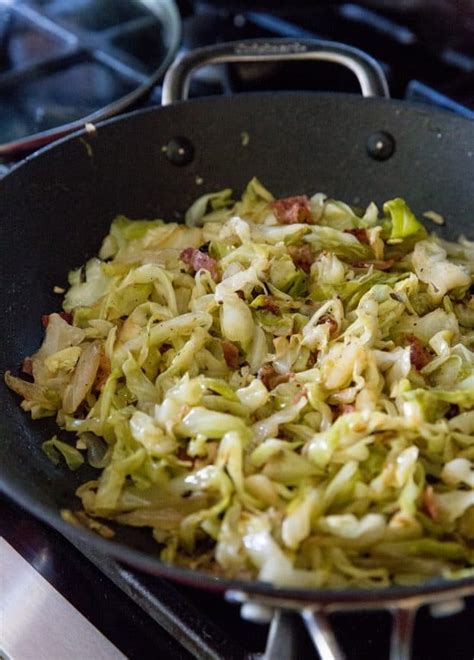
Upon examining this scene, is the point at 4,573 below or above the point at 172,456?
below

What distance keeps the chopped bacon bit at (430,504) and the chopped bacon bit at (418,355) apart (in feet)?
0.92

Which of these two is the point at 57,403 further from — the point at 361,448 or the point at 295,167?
the point at 295,167

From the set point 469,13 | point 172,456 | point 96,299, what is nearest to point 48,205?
point 96,299

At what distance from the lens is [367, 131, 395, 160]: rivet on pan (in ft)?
6.38

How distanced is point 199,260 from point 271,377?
0.36 metres

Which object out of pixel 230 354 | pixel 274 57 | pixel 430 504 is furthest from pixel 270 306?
pixel 274 57

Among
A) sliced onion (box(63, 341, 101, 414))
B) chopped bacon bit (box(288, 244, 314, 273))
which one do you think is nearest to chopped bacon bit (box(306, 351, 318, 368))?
chopped bacon bit (box(288, 244, 314, 273))

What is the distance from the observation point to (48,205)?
71.1 inches

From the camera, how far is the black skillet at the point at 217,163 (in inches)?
69.4

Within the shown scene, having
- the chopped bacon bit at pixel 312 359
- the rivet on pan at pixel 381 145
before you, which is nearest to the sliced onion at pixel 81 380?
the chopped bacon bit at pixel 312 359

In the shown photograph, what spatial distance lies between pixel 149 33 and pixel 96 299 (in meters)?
1.10

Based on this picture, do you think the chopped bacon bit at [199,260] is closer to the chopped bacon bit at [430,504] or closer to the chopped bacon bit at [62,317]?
the chopped bacon bit at [62,317]

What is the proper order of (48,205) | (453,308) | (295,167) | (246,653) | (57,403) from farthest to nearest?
(295,167)
(48,205)
(453,308)
(57,403)
(246,653)

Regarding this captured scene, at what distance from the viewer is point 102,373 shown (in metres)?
1.58
